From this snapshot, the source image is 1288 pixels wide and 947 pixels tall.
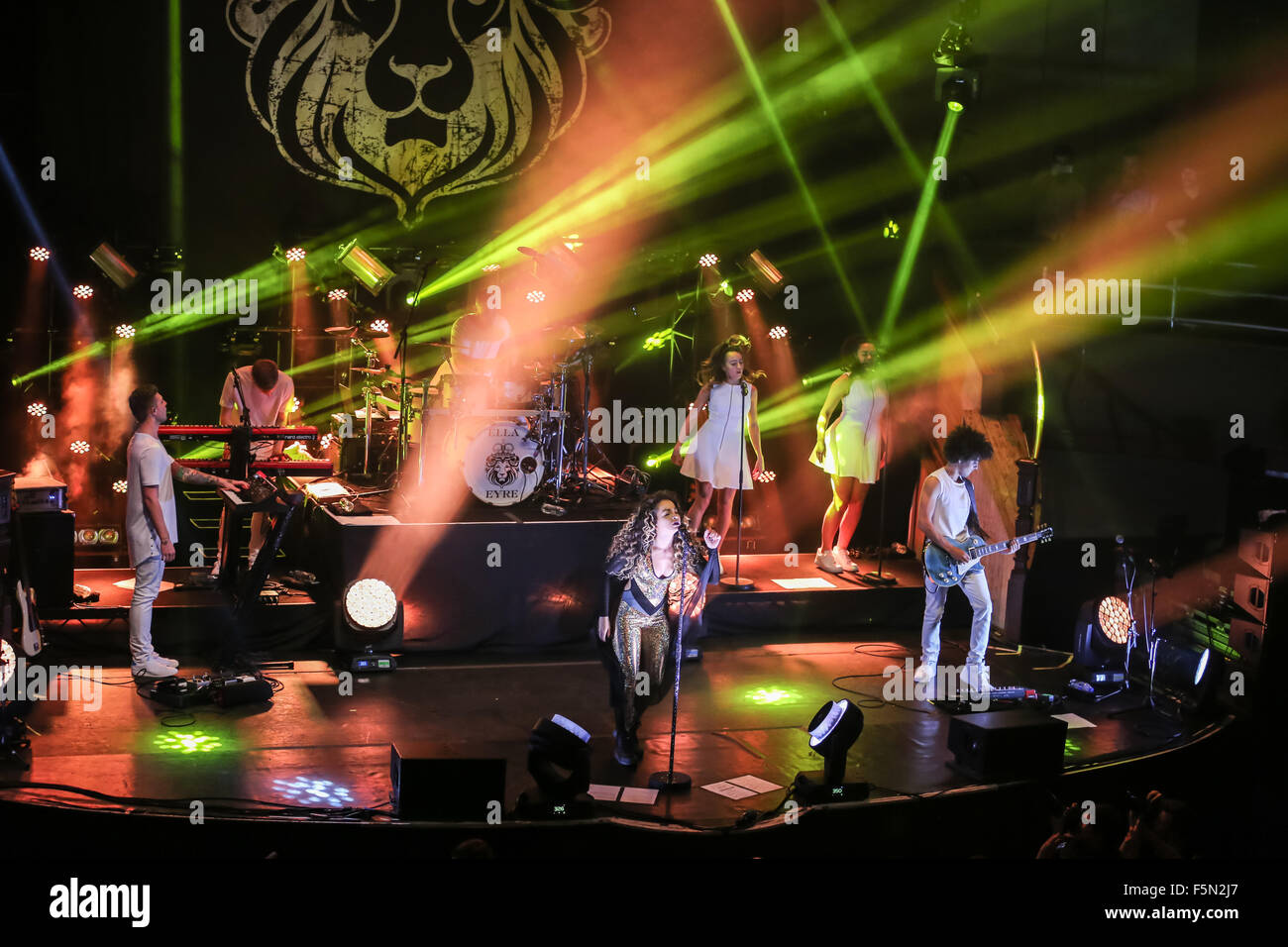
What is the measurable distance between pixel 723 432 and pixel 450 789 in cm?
460

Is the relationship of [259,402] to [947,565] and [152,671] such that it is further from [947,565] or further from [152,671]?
[947,565]

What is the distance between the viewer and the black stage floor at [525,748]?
5.81m

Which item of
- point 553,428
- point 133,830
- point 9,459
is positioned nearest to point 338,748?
point 133,830

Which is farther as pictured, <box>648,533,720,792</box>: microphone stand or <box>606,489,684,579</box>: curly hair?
<box>606,489,684,579</box>: curly hair

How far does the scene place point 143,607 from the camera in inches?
299

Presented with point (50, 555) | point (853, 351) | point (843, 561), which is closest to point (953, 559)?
point (843, 561)

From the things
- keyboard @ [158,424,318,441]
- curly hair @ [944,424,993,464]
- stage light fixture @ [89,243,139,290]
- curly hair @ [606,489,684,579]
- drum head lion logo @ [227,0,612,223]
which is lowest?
curly hair @ [606,489,684,579]

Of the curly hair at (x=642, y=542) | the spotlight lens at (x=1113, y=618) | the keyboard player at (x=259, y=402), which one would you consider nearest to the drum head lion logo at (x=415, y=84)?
the keyboard player at (x=259, y=402)

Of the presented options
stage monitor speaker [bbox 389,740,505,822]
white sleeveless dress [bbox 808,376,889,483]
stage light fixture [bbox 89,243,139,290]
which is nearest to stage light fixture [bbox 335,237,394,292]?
stage light fixture [bbox 89,243,139,290]

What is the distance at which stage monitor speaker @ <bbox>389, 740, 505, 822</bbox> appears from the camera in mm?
5430

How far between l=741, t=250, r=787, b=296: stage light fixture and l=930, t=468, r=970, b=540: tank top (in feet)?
13.0

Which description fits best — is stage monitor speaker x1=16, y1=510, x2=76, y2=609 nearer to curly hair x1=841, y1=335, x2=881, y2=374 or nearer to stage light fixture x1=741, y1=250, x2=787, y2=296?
curly hair x1=841, y1=335, x2=881, y2=374

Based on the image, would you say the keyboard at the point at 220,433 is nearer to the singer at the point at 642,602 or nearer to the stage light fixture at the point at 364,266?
the stage light fixture at the point at 364,266

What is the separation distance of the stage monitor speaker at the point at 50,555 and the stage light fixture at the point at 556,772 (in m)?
4.41
